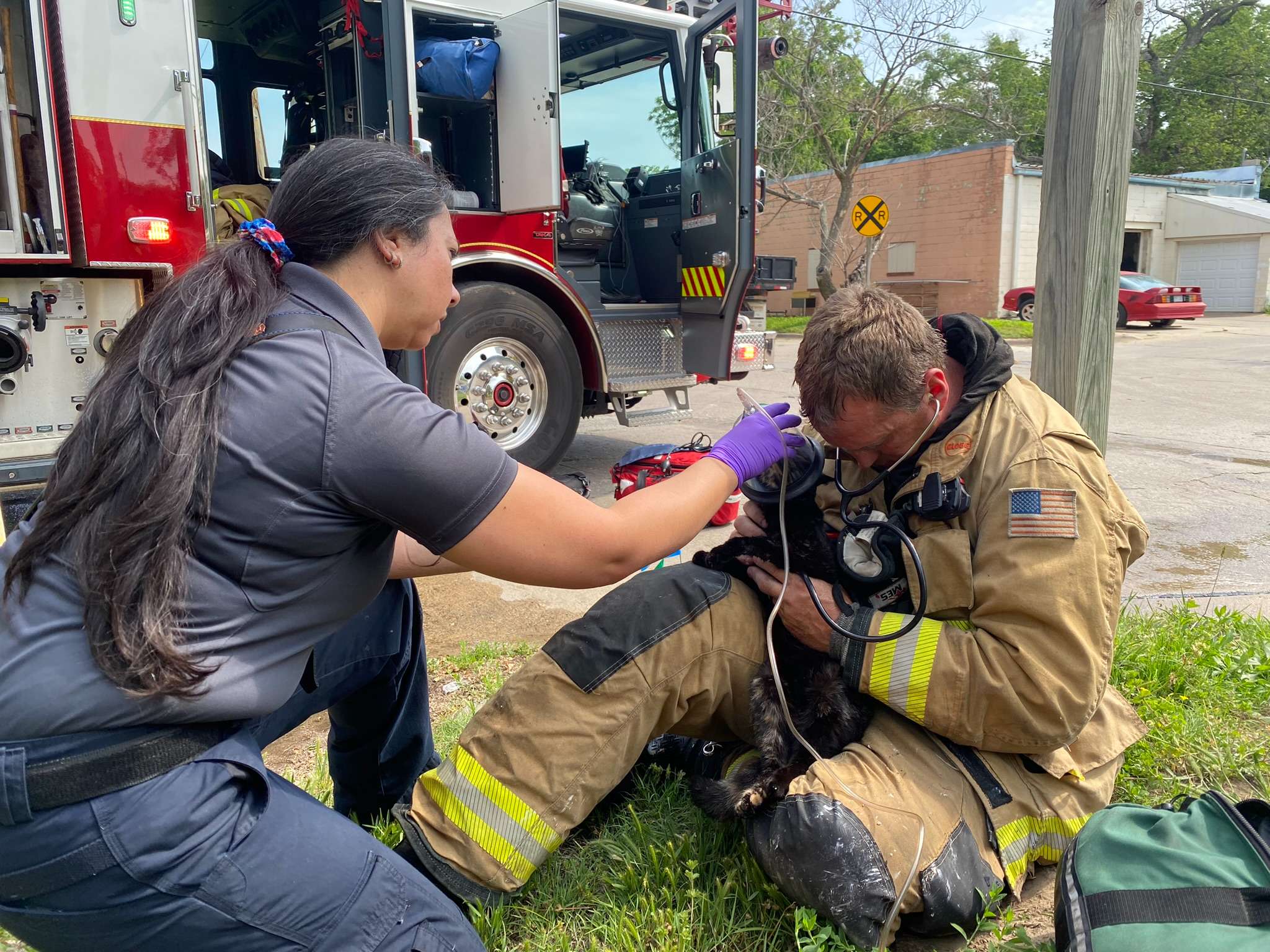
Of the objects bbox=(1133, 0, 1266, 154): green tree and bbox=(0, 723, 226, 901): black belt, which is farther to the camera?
bbox=(1133, 0, 1266, 154): green tree

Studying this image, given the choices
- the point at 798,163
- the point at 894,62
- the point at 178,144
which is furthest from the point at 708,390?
the point at 798,163

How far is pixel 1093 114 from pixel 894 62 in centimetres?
2117

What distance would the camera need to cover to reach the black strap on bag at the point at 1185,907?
153cm

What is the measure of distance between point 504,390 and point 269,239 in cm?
446

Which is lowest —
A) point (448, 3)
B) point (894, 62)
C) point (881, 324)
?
point (881, 324)

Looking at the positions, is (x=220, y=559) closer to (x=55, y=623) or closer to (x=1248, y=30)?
(x=55, y=623)

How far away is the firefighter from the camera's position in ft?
6.25

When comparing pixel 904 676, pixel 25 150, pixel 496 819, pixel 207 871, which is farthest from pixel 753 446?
pixel 25 150

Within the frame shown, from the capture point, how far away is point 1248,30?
123 feet

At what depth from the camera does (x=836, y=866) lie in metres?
1.81

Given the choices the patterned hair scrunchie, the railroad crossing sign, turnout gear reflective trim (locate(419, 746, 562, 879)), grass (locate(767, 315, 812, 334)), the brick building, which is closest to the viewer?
the patterned hair scrunchie

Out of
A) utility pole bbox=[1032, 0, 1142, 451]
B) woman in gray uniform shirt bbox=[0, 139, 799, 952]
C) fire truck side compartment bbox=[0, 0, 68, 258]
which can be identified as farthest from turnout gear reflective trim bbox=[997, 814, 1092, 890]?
fire truck side compartment bbox=[0, 0, 68, 258]

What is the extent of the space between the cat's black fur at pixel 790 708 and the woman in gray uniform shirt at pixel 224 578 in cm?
68

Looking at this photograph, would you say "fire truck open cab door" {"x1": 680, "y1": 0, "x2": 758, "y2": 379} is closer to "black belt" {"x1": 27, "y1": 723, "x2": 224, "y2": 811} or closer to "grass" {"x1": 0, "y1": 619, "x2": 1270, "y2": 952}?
"grass" {"x1": 0, "y1": 619, "x2": 1270, "y2": 952}
